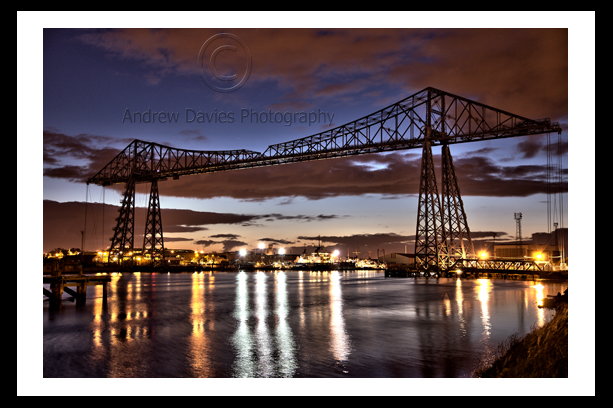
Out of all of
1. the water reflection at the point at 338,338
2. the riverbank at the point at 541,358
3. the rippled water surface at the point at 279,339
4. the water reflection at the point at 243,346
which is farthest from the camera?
the water reflection at the point at 338,338

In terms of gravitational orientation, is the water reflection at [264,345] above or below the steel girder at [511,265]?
above

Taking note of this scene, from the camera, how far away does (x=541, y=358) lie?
939 cm

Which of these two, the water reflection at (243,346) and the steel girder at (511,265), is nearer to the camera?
the water reflection at (243,346)

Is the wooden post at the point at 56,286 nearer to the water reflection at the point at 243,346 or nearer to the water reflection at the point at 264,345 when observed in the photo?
the water reflection at the point at 243,346

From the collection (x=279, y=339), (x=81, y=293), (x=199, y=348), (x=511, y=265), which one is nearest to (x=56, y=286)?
(x=81, y=293)

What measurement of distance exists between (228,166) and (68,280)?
206 ft

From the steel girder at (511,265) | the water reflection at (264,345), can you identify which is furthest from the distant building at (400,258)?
the water reflection at (264,345)

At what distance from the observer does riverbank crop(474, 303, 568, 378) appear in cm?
891

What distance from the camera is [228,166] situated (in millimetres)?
91125

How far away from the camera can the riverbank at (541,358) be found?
351 inches

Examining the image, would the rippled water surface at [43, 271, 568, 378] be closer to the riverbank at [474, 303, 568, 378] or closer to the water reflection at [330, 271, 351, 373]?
the water reflection at [330, 271, 351, 373]

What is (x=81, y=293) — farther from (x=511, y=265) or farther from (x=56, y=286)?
(x=511, y=265)
